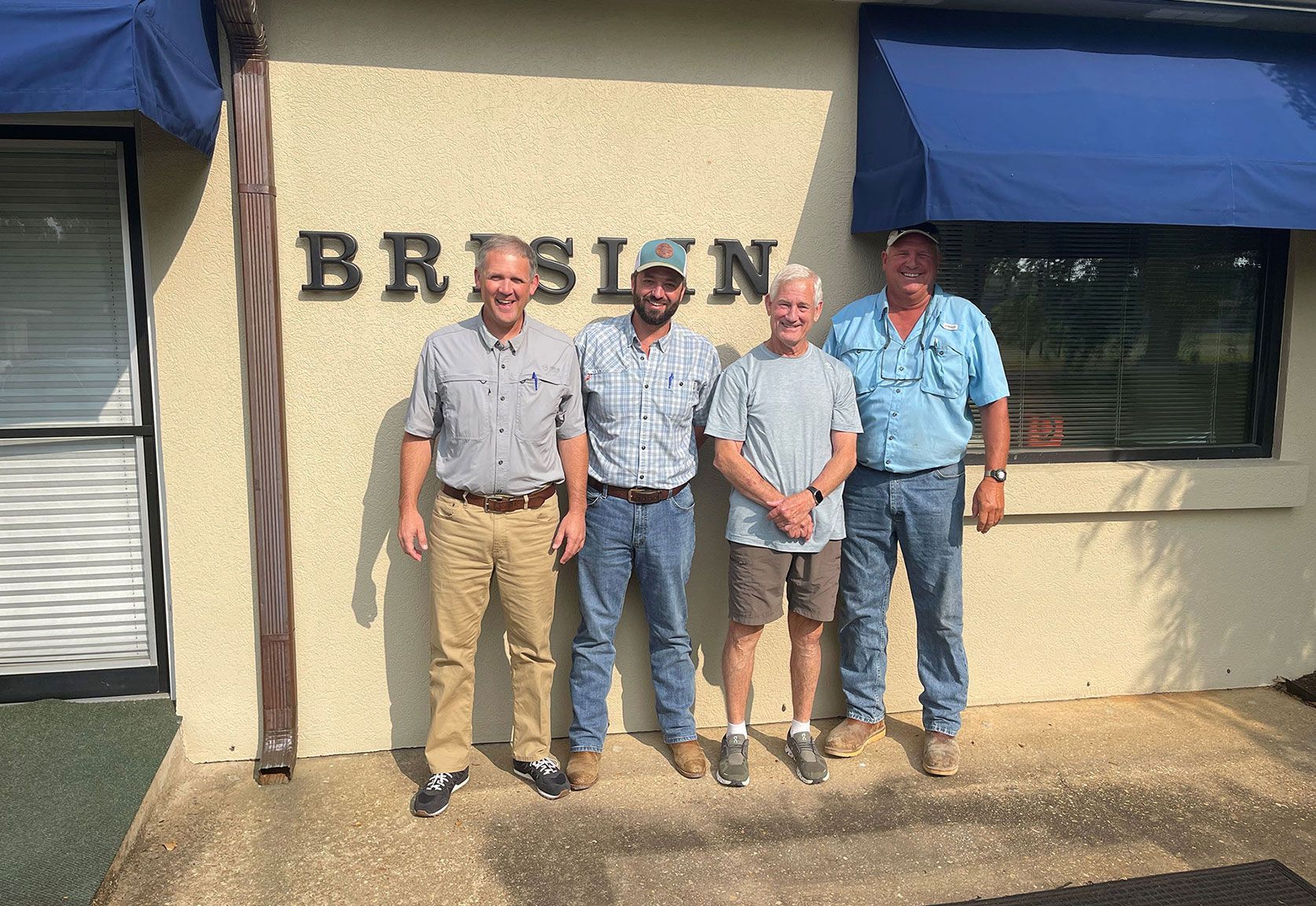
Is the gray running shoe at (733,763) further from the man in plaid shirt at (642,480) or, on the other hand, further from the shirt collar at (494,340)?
the shirt collar at (494,340)

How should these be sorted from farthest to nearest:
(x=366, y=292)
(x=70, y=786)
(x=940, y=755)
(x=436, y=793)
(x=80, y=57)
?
(x=940, y=755)
(x=366, y=292)
(x=436, y=793)
(x=70, y=786)
(x=80, y=57)

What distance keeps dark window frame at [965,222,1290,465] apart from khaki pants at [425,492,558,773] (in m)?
2.24

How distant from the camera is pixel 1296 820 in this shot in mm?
3340

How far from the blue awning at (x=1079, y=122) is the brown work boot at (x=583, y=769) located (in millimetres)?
2305

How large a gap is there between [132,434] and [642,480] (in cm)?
193

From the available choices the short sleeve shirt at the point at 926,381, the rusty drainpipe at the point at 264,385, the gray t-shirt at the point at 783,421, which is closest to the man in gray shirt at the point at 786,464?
the gray t-shirt at the point at 783,421

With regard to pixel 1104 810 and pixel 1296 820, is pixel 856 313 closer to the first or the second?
pixel 1104 810

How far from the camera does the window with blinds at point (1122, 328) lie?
13.8ft

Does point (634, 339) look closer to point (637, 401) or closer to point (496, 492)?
point (637, 401)

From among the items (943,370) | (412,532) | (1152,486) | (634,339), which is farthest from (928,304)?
(412,532)

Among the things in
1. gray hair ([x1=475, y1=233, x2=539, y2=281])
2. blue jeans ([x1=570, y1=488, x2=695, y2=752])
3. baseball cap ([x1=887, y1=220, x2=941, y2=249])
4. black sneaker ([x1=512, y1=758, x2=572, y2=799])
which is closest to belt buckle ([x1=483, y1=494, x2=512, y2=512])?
blue jeans ([x1=570, y1=488, x2=695, y2=752])

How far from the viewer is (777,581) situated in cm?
357

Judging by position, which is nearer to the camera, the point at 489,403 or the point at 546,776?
the point at 489,403

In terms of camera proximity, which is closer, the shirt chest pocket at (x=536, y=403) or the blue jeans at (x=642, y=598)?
the shirt chest pocket at (x=536, y=403)
